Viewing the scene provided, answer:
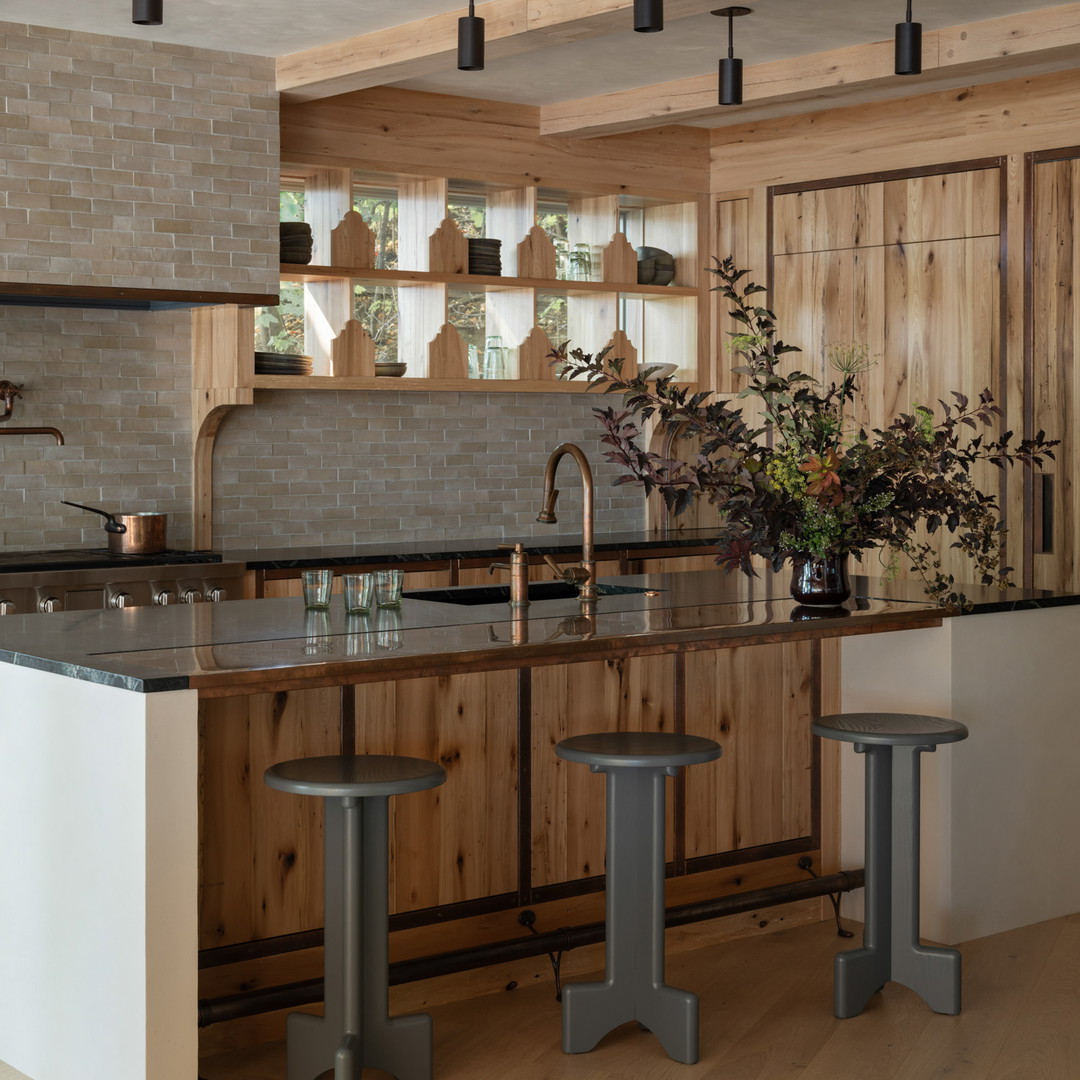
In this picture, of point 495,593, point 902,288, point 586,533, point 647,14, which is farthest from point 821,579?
point 902,288

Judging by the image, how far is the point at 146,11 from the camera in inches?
120

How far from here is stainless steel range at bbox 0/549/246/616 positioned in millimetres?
5020

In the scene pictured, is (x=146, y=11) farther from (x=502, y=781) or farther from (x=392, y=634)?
(x=502, y=781)

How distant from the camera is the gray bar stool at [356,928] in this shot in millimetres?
3000

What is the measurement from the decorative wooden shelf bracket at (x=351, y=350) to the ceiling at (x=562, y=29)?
95 cm

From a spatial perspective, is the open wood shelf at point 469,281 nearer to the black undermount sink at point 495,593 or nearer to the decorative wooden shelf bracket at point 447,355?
the decorative wooden shelf bracket at point 447,355

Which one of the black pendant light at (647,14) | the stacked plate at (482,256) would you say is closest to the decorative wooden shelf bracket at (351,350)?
the stacked plate at (482,256)

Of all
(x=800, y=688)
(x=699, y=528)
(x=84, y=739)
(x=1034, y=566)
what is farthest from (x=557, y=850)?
(x=699, y=528)

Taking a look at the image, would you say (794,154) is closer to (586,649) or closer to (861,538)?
(861,538)

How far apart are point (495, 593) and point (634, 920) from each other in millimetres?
1224

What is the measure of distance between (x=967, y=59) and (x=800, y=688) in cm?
232

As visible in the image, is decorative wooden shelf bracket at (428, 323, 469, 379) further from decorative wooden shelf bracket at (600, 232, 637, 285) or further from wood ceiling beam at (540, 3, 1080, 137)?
wood ceiling beam at (540, 3, 1080, 137)

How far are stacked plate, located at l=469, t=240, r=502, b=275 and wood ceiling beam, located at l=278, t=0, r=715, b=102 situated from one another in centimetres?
99

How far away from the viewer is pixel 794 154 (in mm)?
6660
